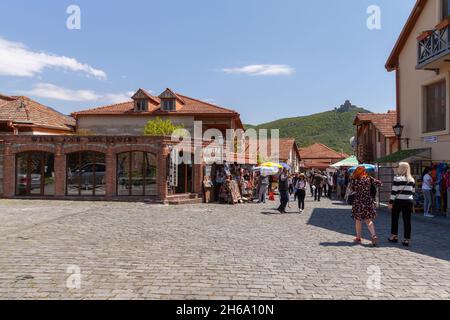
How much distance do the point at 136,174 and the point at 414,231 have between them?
1282cm

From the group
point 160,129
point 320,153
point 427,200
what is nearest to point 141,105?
point 160,129

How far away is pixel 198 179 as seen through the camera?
2020cm

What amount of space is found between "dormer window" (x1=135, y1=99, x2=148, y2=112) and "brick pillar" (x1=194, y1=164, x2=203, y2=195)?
53.1 feet

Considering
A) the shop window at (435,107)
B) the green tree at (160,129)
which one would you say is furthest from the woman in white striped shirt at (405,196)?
the green tree at (160,129)

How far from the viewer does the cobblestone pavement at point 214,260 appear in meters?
5.31

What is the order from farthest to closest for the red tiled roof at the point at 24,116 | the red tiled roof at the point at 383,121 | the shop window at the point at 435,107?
the red tiled roof at the point at 383,121, the red tiled roof at the point at 24,116, the shop window at the point at 435,107

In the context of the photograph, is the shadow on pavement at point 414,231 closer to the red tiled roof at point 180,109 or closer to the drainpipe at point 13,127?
the drainpipe at point 13,127

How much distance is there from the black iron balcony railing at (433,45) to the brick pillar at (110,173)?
45.0 feet

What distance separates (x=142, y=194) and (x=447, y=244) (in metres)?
14.0

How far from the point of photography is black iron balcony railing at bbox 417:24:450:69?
13.5m
